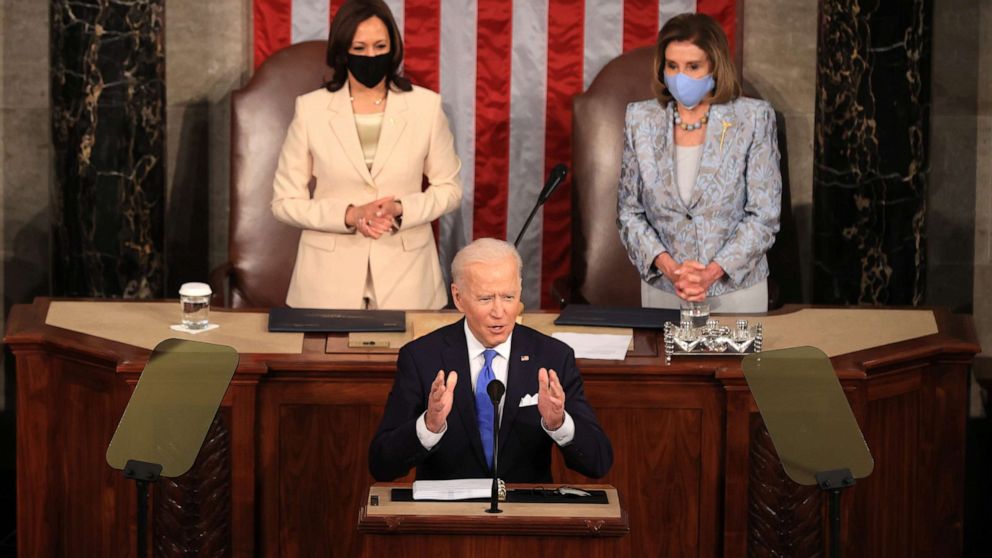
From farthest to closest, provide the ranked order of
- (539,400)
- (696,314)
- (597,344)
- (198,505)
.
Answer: (696,314) < (597,344) < (198,505) < (539,400)

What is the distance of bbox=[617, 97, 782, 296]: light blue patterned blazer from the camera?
197 inches

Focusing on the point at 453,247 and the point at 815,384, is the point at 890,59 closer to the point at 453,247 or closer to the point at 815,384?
the point at 453,247

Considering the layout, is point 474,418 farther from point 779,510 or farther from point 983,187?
point 983,187

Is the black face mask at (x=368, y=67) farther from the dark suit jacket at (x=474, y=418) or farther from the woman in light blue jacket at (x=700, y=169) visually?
the dark suit jacket at (x=474, y=418)

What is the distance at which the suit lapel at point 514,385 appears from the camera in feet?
12.2

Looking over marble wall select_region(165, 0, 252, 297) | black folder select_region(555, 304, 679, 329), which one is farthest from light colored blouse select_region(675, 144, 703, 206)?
marble wall select_region(165, 0, 252, 297)

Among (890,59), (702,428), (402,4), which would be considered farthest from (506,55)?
(702,428)

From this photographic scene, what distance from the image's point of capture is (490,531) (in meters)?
3.18

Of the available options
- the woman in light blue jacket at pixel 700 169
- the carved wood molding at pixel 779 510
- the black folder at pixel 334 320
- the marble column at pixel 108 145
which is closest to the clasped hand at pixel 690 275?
the woman in light blue jacket at pixel 700 169

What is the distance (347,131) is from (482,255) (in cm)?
183

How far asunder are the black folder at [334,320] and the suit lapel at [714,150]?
1.06 m

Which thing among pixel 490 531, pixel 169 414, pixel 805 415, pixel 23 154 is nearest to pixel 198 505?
pixel 169 414

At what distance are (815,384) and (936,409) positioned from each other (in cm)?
125

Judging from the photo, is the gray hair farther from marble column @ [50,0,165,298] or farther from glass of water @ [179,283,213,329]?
marble column @ [50,0,165,298]
